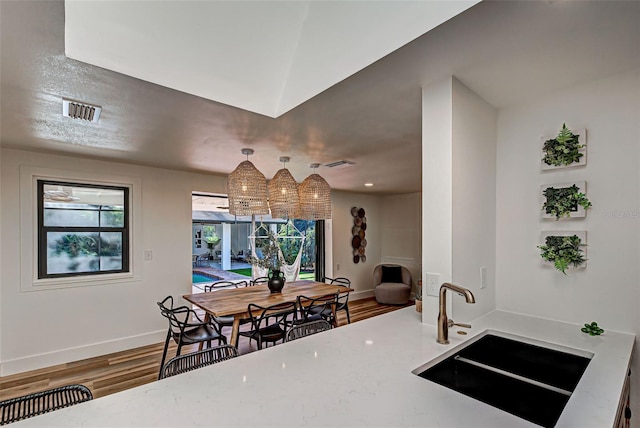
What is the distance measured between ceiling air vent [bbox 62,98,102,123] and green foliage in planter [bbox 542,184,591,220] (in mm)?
2785

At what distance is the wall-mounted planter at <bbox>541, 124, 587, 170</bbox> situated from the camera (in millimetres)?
1699

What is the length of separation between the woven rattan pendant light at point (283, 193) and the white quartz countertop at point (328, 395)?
1930mm

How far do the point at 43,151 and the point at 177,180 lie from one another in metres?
1.38

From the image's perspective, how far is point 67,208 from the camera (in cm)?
357

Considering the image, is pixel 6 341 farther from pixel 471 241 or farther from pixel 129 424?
pixel 471 241

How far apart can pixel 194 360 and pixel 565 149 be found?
7.28 feet

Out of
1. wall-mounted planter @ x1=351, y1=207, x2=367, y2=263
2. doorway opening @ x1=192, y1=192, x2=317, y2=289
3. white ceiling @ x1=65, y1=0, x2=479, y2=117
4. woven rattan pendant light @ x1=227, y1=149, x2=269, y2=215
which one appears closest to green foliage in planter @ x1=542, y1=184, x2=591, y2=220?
white ceiling @ x1=65, y1=0, x2=479, y2=117

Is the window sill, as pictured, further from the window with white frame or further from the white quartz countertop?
the white quartz countertop

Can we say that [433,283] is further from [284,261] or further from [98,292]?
[284,261]

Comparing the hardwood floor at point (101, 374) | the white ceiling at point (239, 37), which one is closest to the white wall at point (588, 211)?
the white ceiling at point (239, 37)

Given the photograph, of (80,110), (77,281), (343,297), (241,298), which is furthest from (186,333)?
(343,297)

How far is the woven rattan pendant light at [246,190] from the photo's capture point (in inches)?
113

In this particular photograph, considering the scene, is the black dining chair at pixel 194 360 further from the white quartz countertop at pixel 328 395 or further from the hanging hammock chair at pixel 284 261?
the hanging hammock chair at pixel 284 261

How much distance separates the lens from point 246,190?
9.45 ft
